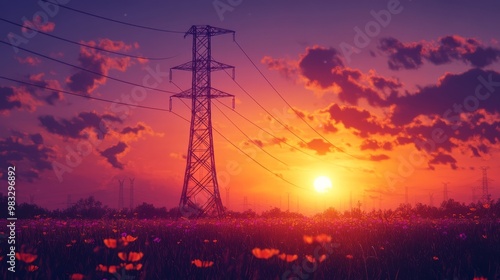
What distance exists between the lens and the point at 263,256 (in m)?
3.29

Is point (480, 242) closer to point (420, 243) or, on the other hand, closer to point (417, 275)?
point (420, 243)

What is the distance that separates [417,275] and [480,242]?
3.32 meters

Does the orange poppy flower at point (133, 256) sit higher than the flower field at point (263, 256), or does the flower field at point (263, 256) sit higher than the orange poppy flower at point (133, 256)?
the orange poppy flower at point (133, 256)

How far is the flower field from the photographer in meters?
4.30

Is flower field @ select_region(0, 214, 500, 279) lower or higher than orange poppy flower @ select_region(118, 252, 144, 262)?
lower

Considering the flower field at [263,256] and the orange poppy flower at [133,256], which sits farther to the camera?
the flower field at [263,256]

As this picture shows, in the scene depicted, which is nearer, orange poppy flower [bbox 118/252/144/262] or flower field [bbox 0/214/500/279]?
orange poppy flower [bbox 118/252/144/262]

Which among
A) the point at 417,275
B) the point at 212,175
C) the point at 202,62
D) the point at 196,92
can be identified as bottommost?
the point at 417,275

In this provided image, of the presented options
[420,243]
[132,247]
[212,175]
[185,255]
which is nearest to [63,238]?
[132,247]

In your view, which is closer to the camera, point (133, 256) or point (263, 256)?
point (263, 256)

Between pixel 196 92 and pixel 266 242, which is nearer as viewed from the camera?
pixel 266 242

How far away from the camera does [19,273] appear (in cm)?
474

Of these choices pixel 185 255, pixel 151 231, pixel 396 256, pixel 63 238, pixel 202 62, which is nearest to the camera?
pixel 185 255

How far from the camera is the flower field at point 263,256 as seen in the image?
169 inches
